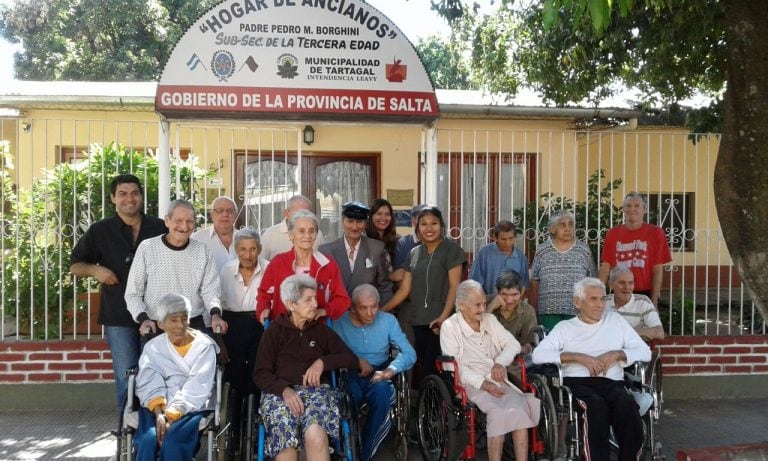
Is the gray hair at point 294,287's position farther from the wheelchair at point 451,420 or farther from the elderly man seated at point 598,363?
the elderly man seated at point 598,363

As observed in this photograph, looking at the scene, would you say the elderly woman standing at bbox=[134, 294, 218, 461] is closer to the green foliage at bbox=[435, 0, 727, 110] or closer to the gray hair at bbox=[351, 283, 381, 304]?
the gray hair at bbox=[351, 283, 381, 304]

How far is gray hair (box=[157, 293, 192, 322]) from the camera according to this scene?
4.37m

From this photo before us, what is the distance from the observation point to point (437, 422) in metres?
4.91

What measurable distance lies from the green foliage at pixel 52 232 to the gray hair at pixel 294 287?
2.07m

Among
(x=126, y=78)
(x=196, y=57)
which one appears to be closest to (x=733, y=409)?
(x=196, y=57)

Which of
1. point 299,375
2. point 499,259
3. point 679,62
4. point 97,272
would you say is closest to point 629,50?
point 679,62

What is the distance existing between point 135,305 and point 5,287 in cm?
225

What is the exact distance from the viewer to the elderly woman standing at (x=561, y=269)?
586cm

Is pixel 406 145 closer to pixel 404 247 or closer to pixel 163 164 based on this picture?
pixel 404 247

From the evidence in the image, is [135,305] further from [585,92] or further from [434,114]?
[585,92]

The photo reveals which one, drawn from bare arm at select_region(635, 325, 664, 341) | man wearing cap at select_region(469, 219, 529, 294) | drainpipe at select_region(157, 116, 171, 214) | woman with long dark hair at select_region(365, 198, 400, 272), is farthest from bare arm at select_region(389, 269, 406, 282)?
drainpipe at select_region(157, 116, 171, 214)

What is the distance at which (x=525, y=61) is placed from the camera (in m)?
8.76

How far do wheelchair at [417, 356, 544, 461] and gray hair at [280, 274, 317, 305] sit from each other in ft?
3.31

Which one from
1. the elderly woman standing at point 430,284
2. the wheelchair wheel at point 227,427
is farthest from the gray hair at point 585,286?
the wheelchair wheel at point 227,427
